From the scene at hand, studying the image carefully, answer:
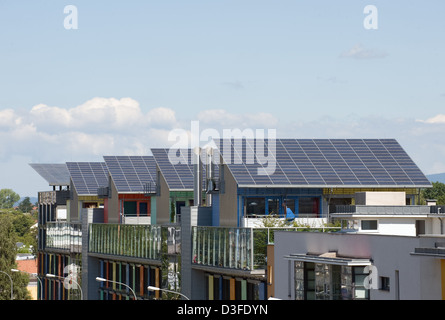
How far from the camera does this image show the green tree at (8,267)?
99.6m

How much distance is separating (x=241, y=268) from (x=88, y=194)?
46.7 metres

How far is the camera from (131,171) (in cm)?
8056

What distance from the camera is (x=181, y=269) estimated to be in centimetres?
5716

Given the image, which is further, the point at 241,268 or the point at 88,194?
the point at 88,194

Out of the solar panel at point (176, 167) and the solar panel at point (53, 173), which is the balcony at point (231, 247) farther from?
the solar panel at point (53, 173)

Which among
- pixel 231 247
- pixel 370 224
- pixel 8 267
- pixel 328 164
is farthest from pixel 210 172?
pixel 8 267

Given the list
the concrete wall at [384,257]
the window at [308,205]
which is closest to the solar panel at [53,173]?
the window at [308,205]

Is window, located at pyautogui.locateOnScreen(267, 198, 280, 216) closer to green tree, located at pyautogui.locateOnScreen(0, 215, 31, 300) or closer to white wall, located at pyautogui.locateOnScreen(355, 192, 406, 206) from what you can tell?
white wall, located at pyautogui.locateOnScreen(355, 192, 406, 206)

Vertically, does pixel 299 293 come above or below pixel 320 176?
below

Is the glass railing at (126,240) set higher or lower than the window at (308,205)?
lower

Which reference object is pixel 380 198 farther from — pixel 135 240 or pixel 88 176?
pixel 88 176

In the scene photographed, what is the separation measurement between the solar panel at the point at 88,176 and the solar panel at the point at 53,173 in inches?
318
